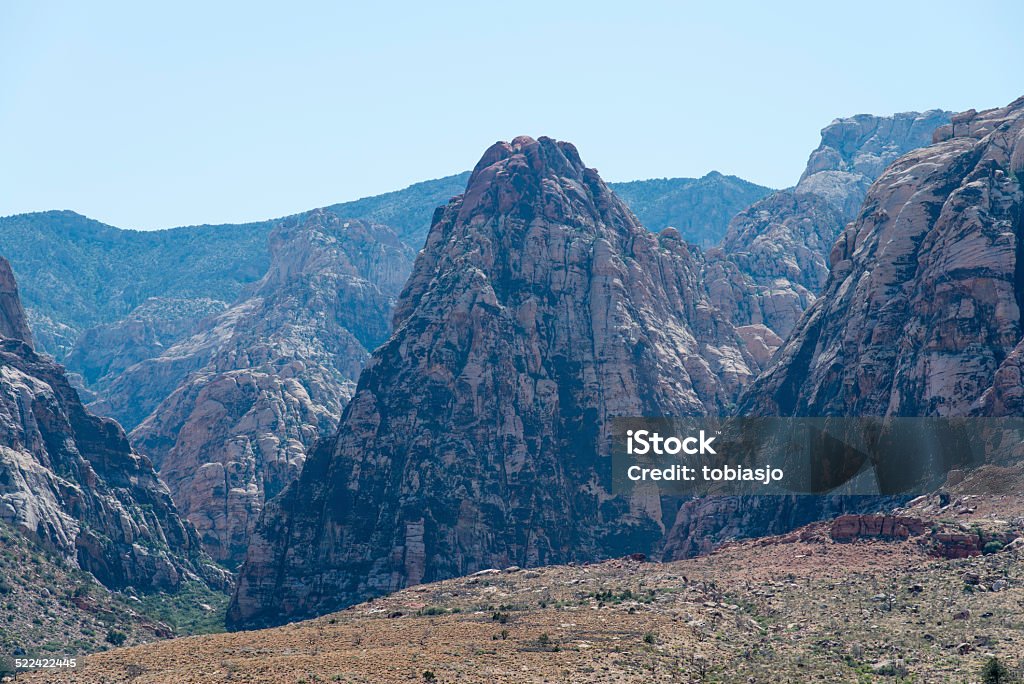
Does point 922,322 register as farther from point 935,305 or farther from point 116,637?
point 116,637

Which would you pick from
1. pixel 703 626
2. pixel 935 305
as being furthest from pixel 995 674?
pixel 935 305

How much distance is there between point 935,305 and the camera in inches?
6796

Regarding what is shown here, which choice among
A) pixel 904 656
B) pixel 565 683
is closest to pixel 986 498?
pixel 904 656

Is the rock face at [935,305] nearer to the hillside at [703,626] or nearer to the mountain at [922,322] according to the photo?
the mountain at [922,322]

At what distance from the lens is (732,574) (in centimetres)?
13412

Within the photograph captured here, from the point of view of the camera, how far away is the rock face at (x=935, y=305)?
164 metres

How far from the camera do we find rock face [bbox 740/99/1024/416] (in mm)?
164250

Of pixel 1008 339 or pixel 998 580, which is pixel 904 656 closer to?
pixel 998 580

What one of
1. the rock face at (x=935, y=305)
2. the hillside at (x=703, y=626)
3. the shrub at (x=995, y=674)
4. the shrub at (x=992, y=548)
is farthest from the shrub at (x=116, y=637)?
the shrub at (x=995, y=674)

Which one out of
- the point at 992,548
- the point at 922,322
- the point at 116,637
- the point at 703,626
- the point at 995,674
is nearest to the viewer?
the point at 995,674

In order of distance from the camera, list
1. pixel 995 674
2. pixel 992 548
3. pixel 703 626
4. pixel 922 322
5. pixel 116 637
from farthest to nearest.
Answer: pixel 922 322 < pixel 116 637 < pixel 992 548 < pixel 703 626 < pixel 995 674

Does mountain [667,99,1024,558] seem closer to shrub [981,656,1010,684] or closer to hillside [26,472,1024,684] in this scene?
hillside [26,472,1024,684]

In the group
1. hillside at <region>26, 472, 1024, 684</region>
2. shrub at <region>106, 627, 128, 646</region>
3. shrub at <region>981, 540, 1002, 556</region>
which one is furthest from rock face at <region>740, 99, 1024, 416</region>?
shrub at <region>106, 627, 128, 646</region>

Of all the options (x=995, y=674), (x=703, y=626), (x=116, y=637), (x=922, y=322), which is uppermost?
(x=922, y=322)
